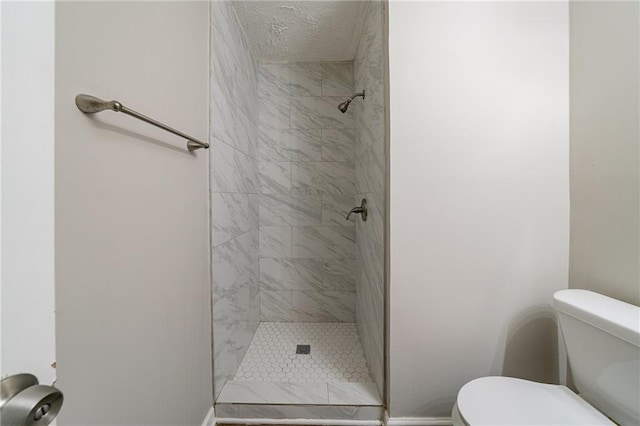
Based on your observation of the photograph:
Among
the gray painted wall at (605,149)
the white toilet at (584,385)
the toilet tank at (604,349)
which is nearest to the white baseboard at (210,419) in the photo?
the white toilet at (584,385)

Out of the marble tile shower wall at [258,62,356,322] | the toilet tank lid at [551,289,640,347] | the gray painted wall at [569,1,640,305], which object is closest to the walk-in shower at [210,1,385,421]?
the marble tile shower wall at [258,62,356,322]

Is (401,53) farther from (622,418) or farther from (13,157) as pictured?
(622,418)

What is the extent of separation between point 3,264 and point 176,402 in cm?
89

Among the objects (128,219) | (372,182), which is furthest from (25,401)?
(372,182)

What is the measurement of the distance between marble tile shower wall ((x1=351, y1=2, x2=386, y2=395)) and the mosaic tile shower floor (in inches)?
4.7

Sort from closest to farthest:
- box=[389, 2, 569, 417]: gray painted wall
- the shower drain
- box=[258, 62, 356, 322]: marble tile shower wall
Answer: box=[389, 2, 569, 417]: gray painted wall
the shower drain
box=[258, 62, 356, 322]: marble tile shower wall

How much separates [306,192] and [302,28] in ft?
3.70

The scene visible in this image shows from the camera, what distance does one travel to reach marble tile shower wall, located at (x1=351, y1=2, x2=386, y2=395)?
119 centimetres

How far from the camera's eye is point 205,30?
3.67 ft

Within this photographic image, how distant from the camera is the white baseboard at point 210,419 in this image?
3.63ft

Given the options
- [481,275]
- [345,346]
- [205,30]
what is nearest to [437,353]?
[481,275]

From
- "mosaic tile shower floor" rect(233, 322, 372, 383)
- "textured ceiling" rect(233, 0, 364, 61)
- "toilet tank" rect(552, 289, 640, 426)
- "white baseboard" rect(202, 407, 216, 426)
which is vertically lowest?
"white baseboard" rect(202, 407, 216, 426)

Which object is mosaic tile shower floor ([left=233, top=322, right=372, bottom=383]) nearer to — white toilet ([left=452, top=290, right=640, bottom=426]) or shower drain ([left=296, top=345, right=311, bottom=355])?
shower drain ([left=296, top=345, right=311, bottom=355])

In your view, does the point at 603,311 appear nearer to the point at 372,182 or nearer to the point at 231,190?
the point at 372,182
